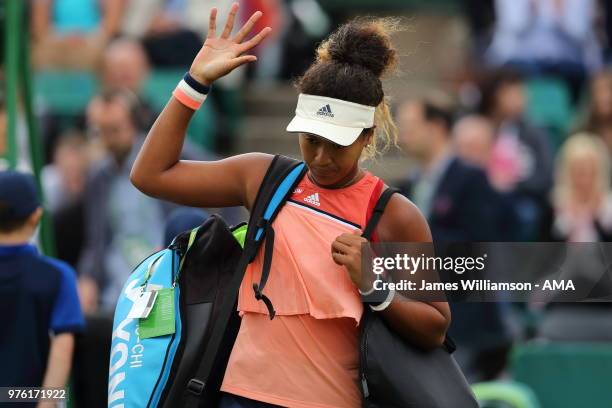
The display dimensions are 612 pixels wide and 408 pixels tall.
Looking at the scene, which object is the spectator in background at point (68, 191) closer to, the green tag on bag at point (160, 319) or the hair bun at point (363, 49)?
the green tag on bag at point (160, 319)

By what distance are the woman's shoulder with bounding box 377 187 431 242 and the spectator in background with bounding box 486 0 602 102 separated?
282 inches

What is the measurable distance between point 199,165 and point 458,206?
4046mm

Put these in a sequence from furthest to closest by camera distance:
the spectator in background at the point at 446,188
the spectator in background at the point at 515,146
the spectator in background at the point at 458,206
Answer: the spectator in background at the point at 515,146 < the spectator in background at the point at 446,188 < the spectator in background at the point at 458,206

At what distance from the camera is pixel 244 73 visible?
12469mm

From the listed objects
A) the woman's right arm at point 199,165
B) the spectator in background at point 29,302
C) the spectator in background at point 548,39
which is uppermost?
the spectator in background at point 548,39

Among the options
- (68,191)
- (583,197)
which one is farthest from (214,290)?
(68,191)

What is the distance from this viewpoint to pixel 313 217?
160 inches

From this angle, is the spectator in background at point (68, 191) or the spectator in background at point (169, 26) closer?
the spectator in background at point (68, 191)

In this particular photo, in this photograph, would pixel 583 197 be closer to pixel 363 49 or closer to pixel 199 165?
pixel 363 49

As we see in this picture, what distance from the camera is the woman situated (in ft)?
13.1

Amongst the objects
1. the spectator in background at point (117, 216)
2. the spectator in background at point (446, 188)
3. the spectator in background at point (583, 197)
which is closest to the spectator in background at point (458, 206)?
the spectator in background at point (446, 188)

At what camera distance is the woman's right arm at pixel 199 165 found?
4129mm

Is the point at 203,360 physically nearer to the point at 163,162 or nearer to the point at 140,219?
the point at 163,162

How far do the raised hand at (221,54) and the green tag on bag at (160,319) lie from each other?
68cm
